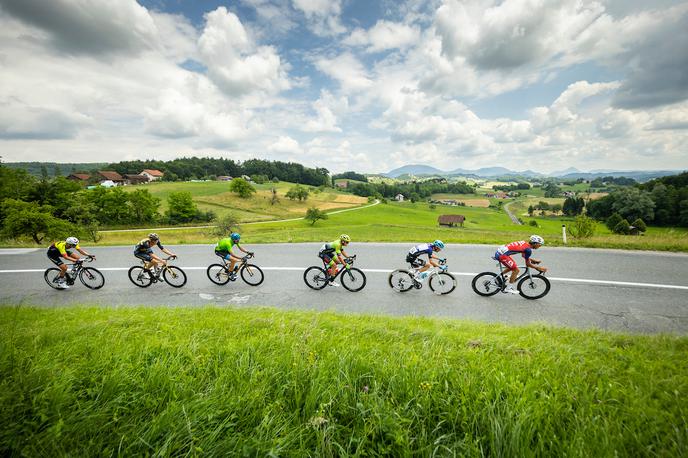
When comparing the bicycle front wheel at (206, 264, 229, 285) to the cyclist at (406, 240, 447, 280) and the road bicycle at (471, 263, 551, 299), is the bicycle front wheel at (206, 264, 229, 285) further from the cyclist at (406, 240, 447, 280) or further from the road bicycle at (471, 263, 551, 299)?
the road bicycle at (471, 263, 551, 299)

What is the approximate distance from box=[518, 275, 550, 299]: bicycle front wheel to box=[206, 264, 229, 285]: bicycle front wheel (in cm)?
901

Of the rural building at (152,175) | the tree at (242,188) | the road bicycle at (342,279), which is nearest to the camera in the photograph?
the road bicycle at (342,279)

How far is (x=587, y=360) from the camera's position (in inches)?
140

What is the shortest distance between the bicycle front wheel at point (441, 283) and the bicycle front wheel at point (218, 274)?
6.64m

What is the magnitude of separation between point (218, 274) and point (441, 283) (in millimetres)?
7174

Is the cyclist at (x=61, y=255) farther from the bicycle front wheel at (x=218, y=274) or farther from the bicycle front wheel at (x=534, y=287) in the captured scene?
the bicycle front wheel at (x=534, y=287)

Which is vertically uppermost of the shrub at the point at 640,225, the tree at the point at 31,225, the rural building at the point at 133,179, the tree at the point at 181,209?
the rural building at the point at 133,179

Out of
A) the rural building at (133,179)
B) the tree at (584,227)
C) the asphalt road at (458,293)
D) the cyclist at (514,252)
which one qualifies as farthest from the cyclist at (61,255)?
the rural building at (133,179)

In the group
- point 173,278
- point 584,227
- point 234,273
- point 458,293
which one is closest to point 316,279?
point 234,273

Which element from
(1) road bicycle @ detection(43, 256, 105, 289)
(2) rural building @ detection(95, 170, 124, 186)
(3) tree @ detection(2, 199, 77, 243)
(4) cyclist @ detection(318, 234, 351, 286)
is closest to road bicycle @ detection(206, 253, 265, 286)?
(4) cyclist @ detection(318, 234, 351, 286)

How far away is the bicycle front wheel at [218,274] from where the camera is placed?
8.73 meters

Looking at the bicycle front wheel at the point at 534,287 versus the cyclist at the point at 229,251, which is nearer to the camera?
the bicycle front wheel at the point at 534,287

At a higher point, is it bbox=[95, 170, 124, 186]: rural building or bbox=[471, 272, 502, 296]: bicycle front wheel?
bbox=[95, 170, 124, 186]: rural building

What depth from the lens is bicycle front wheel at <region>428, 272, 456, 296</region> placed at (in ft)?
25.6
